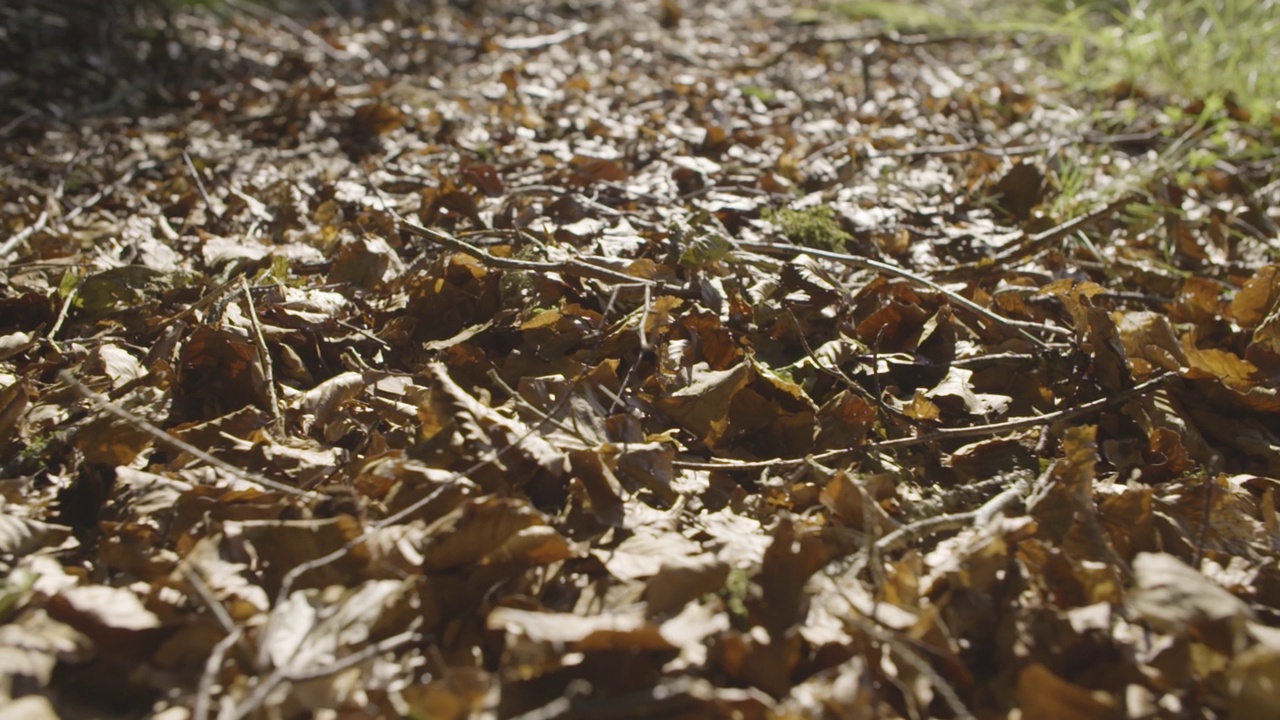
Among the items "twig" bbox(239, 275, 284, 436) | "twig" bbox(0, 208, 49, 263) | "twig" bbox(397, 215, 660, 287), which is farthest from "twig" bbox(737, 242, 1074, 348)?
"twig" bbox(0, 208, 49, 263)

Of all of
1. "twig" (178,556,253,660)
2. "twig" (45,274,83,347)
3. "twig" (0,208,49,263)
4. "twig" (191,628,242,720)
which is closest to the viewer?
"twig" (191,628,242,720)

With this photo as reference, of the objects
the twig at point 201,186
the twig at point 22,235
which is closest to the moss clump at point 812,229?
the twig at point 201,186

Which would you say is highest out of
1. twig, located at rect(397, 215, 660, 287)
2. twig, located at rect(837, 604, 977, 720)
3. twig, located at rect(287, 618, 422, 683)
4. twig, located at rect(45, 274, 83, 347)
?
twig, located at rect(397, 215, 660, 287)

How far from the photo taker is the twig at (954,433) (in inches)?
63.9

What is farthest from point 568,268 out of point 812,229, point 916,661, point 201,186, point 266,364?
point 201,186

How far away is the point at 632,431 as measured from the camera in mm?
1632

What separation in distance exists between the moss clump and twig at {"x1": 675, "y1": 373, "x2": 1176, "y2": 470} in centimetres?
87

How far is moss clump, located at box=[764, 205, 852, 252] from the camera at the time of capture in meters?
2.49

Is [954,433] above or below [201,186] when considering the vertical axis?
below

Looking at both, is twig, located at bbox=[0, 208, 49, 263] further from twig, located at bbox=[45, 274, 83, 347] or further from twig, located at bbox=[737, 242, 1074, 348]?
twig, located at bbox=[737, 242, 1074, 348]

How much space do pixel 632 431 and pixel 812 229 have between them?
1158 mm

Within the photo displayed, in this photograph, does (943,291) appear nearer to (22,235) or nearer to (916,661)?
(916,661)

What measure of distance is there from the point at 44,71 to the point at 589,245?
346 centimetres

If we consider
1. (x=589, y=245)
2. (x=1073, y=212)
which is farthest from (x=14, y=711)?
(x=1073, y=212)
